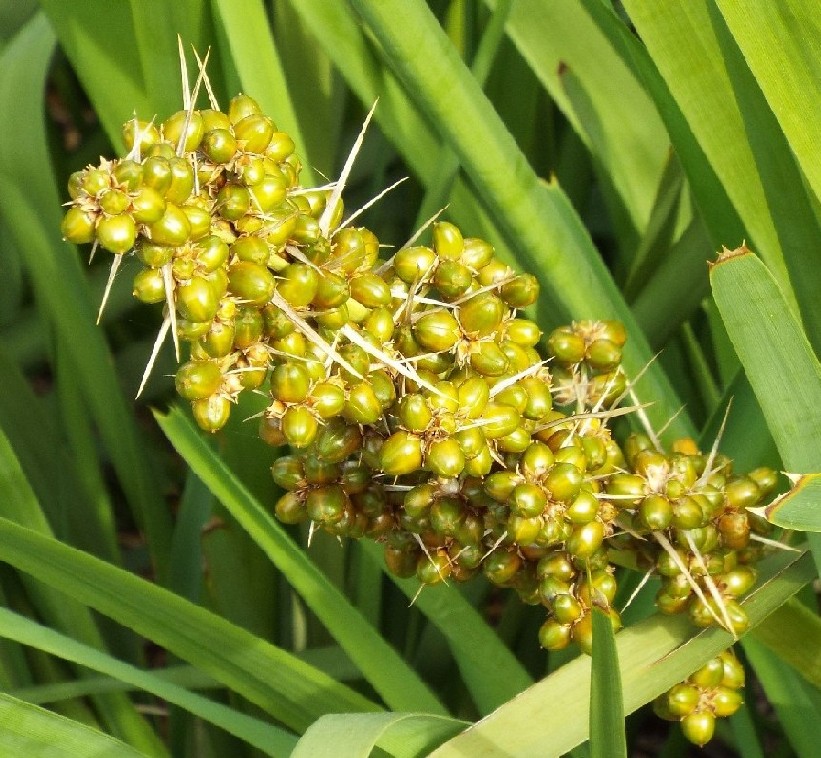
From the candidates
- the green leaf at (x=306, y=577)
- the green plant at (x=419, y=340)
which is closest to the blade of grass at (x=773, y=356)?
the green plant at (x=419, y=340)

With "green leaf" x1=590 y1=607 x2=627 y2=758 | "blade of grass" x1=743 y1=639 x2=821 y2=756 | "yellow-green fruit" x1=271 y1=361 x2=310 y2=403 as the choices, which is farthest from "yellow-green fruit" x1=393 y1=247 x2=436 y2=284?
"blade of grass" x1=743 y1=639 x2=821 y2=756

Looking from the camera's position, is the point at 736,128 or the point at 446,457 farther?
the point at 736,128

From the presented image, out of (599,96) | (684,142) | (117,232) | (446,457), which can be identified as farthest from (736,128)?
(117,232)

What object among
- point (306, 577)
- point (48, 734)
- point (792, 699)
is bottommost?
point (792, 699)

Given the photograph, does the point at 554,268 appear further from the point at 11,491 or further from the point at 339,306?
the point at 11,491

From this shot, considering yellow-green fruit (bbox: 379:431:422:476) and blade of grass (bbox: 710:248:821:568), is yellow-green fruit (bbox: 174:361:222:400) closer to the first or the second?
yellow-green fruit (bbox: 379:431:422:476)

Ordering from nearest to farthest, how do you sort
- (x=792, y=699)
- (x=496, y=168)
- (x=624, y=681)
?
1. (x=624, y=681)
2. (x=496, y=168)
3. (x=792, y=699)

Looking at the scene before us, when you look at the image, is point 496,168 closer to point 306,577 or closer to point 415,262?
point 415,262
